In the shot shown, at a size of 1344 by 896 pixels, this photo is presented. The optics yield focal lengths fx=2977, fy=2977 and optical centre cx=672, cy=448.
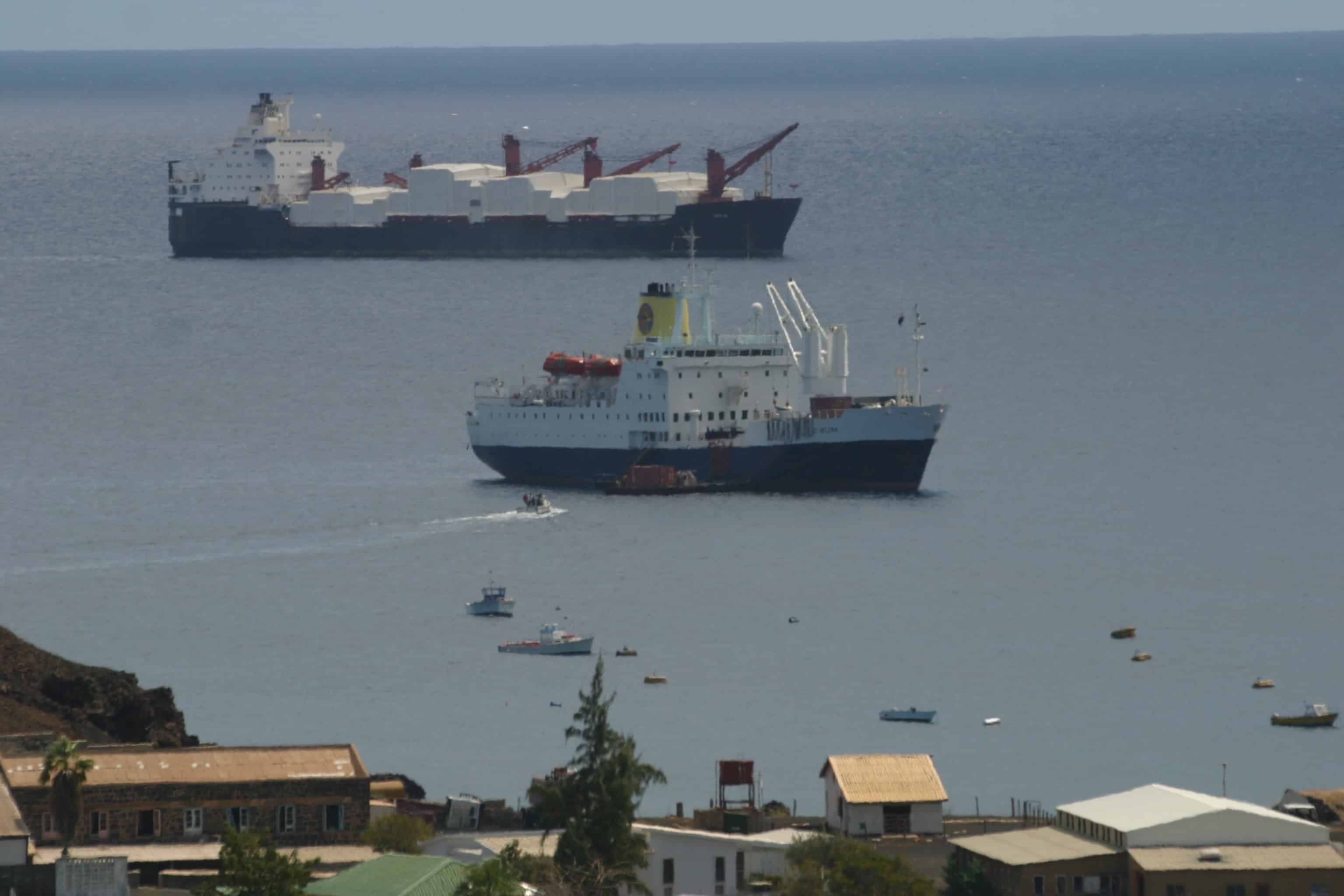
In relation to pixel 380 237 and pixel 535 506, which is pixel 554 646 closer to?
pixel 535 506

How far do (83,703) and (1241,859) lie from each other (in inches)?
661

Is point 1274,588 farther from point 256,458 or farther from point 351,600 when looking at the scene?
point 256,458

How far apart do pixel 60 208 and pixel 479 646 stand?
14624 centimetres

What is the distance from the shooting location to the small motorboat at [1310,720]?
50844 mm

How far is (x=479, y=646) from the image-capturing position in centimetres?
5750

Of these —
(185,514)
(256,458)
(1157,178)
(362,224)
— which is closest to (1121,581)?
(185,514)

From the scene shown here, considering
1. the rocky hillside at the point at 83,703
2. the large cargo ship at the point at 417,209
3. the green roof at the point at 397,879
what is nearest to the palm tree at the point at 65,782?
the green roof at the point at 397,879

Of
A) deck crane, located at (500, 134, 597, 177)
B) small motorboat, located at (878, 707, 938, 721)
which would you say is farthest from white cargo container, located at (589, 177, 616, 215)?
small motorboat, located at (878, 707, 938, 721)

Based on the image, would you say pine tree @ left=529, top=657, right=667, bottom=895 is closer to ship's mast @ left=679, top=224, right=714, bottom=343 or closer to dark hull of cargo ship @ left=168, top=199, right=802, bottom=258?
ship's mast @ left=679, top=224, right=714, bottom=343

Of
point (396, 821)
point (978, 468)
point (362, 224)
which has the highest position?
point (362, 224)

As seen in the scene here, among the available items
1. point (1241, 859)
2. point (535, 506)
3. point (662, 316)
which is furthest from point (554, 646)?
point (662, 316)

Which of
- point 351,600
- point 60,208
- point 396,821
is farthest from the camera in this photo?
point 60,208

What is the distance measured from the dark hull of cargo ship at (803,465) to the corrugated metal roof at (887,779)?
3782 centimetres

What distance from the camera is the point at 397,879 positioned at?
30.6 metres
